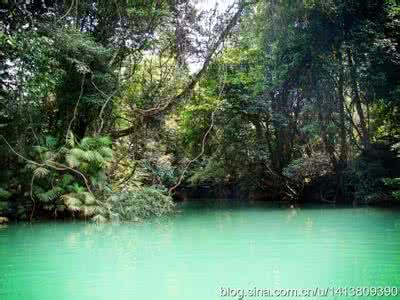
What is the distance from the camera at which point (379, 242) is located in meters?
7.91

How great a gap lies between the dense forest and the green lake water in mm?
2387

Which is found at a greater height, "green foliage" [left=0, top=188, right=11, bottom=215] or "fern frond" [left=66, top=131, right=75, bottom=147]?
"fern frond" [left=66, top=131, right=75, bottom=147]

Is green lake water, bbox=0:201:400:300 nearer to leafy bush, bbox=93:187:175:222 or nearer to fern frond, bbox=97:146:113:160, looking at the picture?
leafy bush, bbox=93:187:175:222

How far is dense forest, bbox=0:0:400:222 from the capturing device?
12641 millimetres

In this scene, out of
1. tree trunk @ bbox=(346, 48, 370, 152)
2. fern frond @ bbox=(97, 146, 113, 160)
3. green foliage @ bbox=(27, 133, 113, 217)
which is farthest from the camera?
tree trunk @ bbox=(346, 48, 370, 152)

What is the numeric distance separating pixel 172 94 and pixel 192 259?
9.41 metres

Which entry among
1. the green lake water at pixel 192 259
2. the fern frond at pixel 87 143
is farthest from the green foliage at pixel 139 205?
the green lake water at pixel 192 259

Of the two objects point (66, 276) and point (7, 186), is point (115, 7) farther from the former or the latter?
point (66, 276)

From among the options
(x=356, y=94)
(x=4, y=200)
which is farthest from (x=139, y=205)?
(x=356, y=94)

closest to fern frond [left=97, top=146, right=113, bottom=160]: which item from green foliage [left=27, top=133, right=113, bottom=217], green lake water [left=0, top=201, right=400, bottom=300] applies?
green foliage [left=27, top=133, right=113, bottom=217]

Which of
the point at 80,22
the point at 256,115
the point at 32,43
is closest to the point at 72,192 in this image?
the point at 32,43

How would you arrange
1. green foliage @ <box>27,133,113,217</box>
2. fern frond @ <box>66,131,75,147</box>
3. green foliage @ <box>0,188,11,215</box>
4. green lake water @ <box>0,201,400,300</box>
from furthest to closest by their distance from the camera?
fern frond @ <box>66,131,75,147</box> < green foliage @ <box>0,188,11,215</box> < green foliage @ <box>27,133,113,217</box> < green lake water @ <box>0,201,400,300</box>

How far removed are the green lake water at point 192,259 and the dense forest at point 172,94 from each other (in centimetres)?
239

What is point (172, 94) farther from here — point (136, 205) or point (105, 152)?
point (136, 205)
